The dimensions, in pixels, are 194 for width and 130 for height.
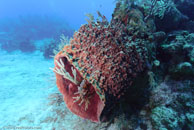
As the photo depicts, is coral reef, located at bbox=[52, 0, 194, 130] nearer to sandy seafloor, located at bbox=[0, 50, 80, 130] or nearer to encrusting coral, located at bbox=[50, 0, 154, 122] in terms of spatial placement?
encrusting coral, located at bbox=[50, 0, 154, 122]

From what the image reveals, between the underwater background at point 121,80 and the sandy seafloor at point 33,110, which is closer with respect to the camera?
the underwater background at point 121,80

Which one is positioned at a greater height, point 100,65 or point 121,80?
point 100,65

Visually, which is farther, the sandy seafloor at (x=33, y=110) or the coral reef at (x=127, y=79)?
the sandy seafloor at (x=33, y=110)

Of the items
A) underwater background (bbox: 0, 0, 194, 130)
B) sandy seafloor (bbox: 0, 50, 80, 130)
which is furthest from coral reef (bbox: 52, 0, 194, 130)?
sandy seafloor (bbox: 0, 50, 80, 130)

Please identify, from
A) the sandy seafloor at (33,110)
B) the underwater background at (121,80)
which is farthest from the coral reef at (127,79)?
the sandy seafloor at (33,110)

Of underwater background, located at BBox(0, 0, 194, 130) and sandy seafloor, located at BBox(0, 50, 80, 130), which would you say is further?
sandy seafloor, located at BBox(0, 50, 80, 130)

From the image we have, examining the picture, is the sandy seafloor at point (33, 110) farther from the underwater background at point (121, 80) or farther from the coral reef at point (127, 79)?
the coral reef at point (127, 79)

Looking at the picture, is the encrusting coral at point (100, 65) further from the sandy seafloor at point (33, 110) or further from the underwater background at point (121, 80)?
the sandy seafloor at point (33, 110)

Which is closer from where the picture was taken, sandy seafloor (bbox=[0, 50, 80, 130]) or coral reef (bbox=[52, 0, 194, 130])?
coral reef (bbox=[52, 0, 194, 130])

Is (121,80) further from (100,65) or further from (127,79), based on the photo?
(100,65)

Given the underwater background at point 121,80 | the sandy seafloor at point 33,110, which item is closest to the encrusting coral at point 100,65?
the underwater background at point 121,80

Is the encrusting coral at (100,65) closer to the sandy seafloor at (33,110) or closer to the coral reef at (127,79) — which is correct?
the coral reef at (127,79)

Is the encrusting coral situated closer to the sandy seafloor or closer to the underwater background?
the underwater background

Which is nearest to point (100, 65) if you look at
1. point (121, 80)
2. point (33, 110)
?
point (121, 80)
